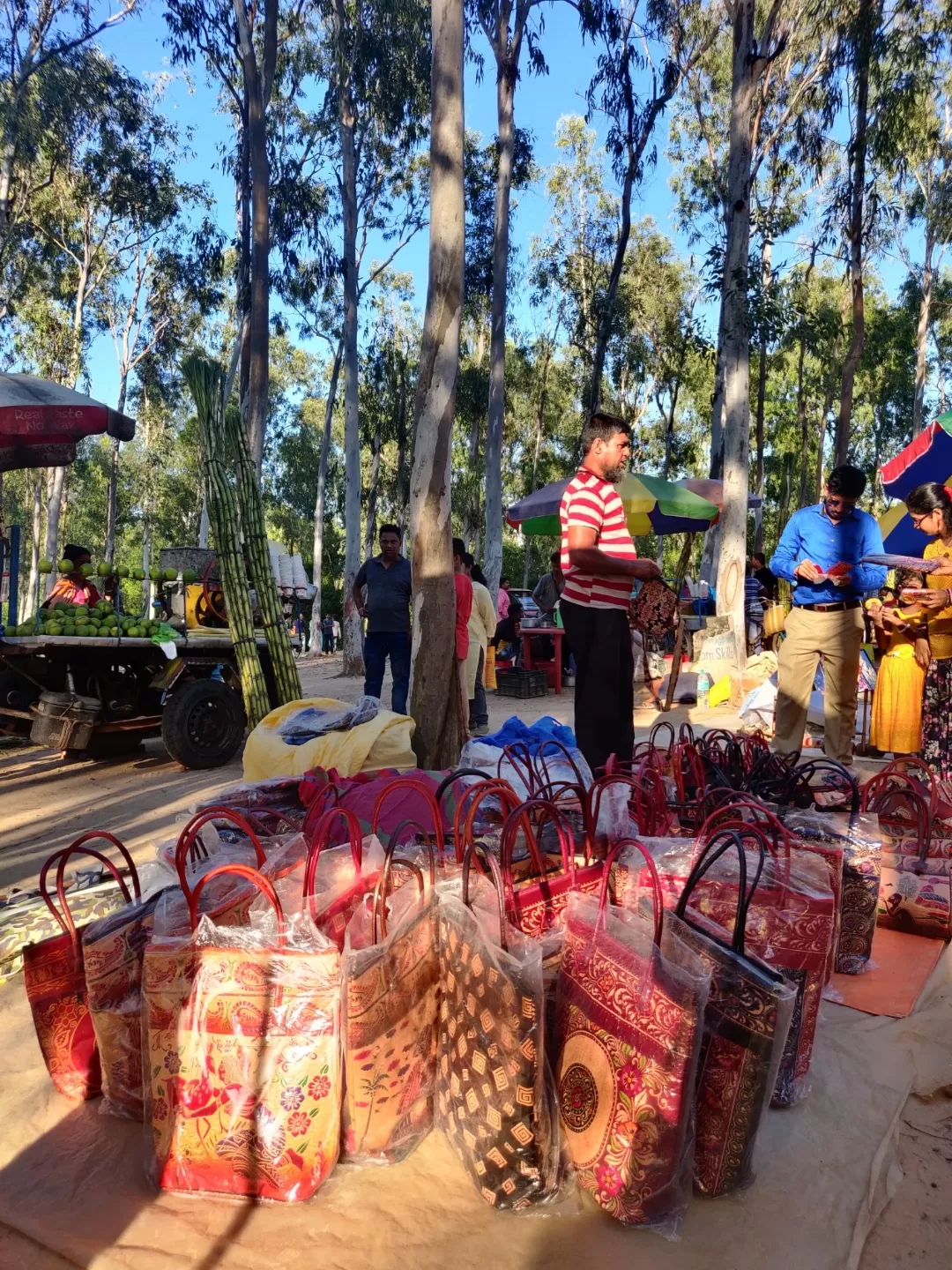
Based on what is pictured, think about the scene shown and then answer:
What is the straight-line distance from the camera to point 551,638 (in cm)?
1230

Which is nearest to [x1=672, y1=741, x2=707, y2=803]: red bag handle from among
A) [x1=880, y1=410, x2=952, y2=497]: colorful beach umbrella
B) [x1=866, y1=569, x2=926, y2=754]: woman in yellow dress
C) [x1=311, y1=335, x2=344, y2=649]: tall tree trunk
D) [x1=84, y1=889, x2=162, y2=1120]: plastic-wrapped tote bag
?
[x1=866, y1=569, x2=926, y2=754]: woman in yellow dress

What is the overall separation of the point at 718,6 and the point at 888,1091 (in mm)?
22941

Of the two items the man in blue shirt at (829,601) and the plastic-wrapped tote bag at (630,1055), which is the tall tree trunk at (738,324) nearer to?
the man in blue shirt at (829,601)

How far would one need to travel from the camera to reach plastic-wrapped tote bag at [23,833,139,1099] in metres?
1.95

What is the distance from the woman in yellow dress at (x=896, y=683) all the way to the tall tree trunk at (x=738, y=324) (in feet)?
22.3

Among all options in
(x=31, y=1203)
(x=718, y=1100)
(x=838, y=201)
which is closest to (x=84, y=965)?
(x=31, y=1203)

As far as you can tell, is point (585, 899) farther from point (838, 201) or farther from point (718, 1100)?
point (838, 201)

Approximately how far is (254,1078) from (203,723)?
4.80 m

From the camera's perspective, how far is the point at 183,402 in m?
30.1

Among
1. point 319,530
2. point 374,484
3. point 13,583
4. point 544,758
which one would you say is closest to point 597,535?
point 544,758

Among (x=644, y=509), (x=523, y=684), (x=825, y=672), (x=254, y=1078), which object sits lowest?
(x=523, y=684)

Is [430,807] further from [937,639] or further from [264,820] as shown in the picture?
[937,639]

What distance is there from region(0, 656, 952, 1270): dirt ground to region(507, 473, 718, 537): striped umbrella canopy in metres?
2.85

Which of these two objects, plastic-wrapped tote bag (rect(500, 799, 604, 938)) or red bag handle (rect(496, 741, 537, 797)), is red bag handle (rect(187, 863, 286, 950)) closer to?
plastic-wrapped tote bag (rect(500, 799, 604, 938))
